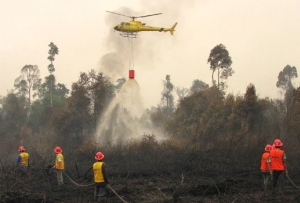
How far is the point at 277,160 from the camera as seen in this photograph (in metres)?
13.6

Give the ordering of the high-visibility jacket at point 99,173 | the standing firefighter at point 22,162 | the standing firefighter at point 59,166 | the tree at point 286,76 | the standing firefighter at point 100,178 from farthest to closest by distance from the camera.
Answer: the tree at point 286,76 → the standing firefighter at point 22,162 → the standing firefighter at point 59,166 → the high-visibility jacket at point 99,173 → the standing firefighter at point 100,178

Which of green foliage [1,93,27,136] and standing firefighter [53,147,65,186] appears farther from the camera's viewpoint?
green foliage [1,93,27,136]

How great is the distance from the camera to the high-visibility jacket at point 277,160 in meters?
13.6

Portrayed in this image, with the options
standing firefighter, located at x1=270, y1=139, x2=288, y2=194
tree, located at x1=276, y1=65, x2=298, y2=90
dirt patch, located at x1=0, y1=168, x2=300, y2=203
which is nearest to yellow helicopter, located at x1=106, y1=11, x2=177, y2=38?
dirt patch, located at x1=0, y1=168, x2=300, y2=203

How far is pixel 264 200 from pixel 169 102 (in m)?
64.2

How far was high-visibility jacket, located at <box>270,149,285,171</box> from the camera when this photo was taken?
13.6m

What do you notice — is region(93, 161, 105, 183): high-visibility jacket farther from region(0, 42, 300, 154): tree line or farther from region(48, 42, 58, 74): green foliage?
region(48, 42, 58, 74): green foliage

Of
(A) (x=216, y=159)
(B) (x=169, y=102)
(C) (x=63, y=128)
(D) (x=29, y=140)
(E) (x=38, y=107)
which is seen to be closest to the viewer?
(A) (x=216, y=159)

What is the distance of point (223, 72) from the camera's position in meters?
46.8

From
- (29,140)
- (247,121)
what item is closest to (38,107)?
(29,140)

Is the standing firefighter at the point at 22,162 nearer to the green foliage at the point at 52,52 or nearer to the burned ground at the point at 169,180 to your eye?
the burned ground at the point at 169,180

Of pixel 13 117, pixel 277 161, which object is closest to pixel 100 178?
→ pixel 277 161

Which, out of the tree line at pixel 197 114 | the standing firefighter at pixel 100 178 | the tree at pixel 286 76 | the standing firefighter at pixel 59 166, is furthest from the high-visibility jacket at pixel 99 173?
the tree at pixel 286 76

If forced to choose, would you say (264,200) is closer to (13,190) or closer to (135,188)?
(135,188)
